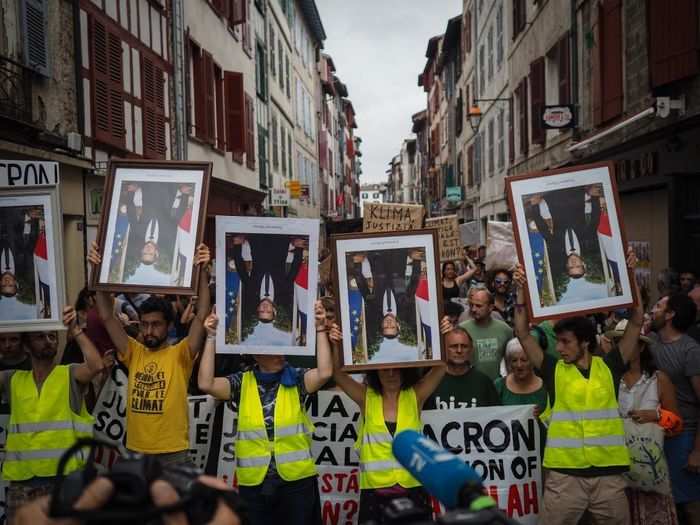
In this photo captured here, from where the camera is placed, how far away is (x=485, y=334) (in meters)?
6.89

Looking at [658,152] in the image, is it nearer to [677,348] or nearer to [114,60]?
[677,348]

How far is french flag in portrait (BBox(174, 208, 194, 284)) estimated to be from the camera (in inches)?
199

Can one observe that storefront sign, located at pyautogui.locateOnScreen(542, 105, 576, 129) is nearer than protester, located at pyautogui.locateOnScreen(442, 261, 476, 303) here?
No

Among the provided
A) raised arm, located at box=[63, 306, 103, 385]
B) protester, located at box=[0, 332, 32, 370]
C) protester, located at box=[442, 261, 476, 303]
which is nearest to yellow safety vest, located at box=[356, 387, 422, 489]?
raised arm, located at box=[63, 306, 103, 385]

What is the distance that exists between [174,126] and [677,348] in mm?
12997

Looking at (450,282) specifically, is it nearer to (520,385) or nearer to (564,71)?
(520,385)

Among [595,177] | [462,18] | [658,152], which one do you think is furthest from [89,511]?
[462,18]

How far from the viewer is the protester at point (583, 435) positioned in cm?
462

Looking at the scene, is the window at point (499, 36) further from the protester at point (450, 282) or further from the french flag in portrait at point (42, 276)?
the french flag in portrait at point (42, 276)

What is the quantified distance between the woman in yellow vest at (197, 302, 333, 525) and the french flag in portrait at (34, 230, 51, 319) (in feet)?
3.58

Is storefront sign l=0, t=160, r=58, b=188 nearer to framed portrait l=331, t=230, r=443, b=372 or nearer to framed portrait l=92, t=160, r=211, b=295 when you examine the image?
framed portrait l=92, t=160, r=211, b=295

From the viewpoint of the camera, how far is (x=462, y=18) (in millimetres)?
38375

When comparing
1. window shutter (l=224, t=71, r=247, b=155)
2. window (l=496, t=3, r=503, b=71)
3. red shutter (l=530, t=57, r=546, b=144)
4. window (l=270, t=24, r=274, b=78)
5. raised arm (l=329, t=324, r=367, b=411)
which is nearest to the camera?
raised arm (l=329, t=324, r=367, b=411)

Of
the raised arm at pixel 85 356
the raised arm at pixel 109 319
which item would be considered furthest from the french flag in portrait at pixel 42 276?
the raised arm at pixel 109 319
